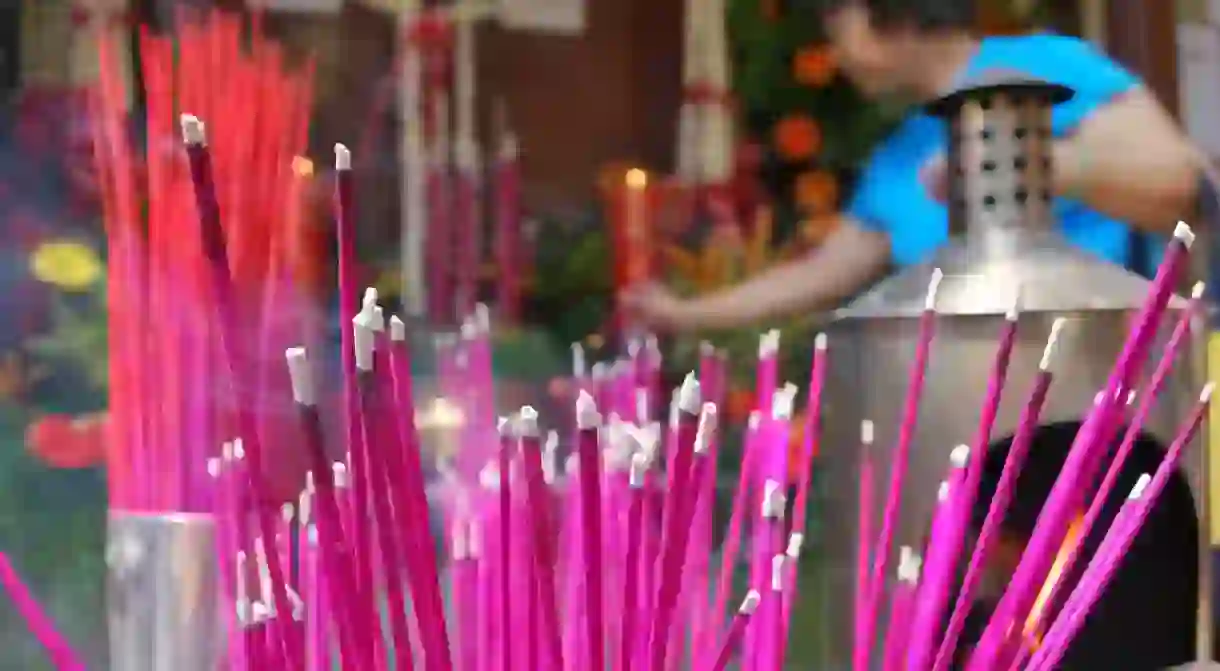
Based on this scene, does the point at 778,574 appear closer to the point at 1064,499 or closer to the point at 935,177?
the point at 1064,499

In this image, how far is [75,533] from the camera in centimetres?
68

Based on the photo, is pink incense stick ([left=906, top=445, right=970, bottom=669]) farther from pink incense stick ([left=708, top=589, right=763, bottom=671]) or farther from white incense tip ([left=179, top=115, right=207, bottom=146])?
white incense tip ([left=179, top=115, right=207, bottom=146])

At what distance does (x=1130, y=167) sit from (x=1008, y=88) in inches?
11.0

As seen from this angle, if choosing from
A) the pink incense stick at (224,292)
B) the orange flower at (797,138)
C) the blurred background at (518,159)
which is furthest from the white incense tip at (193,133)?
the orange flower at (797,138)

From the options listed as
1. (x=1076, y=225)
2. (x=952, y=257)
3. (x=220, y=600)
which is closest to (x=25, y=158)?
(x=220, y=600)

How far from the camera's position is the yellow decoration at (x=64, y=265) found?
0.69 meters

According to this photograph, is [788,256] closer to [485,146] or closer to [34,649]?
[485,146]

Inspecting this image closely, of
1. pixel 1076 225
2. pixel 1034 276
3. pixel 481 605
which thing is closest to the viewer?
pixel 481 605

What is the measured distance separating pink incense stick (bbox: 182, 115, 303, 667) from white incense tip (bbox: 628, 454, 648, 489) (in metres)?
0.08

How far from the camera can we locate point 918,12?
36.4 inches

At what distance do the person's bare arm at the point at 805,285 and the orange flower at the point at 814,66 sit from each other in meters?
0.13

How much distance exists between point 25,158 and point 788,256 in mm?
559

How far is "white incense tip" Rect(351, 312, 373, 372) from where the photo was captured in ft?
0.70

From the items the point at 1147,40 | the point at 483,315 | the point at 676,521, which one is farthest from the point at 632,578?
the point at 1147,40
